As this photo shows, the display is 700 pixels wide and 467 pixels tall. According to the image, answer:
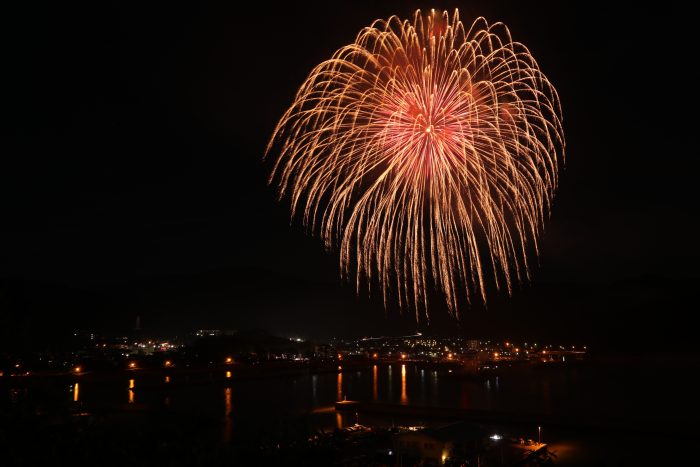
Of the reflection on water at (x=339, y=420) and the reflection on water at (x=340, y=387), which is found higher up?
the reflection on water at (x=340, y=387)

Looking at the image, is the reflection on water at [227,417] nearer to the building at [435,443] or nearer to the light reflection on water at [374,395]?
the light reflection on water at [374,395]

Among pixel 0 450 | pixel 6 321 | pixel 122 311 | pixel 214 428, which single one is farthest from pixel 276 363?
pixel 122 311

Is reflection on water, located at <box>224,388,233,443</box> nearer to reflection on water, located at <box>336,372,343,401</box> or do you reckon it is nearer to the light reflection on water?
the light reflection on water

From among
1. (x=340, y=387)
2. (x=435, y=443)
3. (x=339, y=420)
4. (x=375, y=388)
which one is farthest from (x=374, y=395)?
(x=435, y=443)

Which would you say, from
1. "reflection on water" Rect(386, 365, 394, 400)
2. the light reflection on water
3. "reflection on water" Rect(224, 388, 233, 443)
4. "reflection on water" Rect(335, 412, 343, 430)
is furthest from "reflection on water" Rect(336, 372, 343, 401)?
"reflection on water" Rect(335, 412, 343, 430)

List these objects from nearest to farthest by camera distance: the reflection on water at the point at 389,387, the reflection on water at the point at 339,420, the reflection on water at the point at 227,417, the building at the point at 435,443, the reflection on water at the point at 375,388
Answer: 1. the building at the point at 435,443
2. the reflection on water at the point at 227,417
3. the reflection on water at the point at 339,420
4. the reflection on water at the point at 375,388
5. the reflection on water at the point at 389,387

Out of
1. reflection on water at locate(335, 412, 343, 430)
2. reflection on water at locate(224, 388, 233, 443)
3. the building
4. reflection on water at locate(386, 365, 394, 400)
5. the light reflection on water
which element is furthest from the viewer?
reflection on water at locate(386, 365, 394, 400)

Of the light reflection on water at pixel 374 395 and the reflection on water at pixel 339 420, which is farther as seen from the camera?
the light reflection on water at pixel 374 395

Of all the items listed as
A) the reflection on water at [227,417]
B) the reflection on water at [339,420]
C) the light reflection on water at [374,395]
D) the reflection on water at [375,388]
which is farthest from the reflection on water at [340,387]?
the reflection on water at [339,420]

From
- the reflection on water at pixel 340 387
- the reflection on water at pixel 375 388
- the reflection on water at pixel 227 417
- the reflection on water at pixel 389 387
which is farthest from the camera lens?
the reflection on water at pixel 389 387
